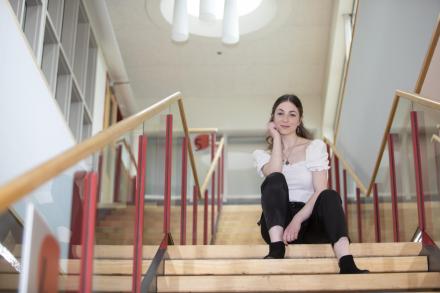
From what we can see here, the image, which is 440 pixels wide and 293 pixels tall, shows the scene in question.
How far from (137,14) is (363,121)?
3699mm

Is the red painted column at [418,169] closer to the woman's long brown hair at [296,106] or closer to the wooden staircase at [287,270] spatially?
the wooden staircase at [287,270]

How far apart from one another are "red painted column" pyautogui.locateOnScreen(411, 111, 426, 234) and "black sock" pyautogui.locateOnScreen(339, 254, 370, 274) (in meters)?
0.78

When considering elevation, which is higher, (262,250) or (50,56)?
(50,56)

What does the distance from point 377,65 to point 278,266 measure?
3.59 meters

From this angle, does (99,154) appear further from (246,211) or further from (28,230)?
(246,211)

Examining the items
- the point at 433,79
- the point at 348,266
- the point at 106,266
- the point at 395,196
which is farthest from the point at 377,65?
the point at 106,266

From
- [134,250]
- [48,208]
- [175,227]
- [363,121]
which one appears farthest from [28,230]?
[363,121]

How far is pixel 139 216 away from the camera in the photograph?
304 cm

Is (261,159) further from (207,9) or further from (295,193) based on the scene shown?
(207,9)

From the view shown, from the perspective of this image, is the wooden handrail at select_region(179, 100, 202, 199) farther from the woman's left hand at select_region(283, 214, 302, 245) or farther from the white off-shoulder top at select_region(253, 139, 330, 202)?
the woman's left hand at select_region(283, 214, 302, 245)

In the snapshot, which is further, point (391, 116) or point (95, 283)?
point (391, 116)

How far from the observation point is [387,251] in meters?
3.69

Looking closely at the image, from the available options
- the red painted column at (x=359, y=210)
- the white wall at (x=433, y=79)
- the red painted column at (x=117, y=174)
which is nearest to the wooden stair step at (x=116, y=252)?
the red painted column at (x=117, y=174)

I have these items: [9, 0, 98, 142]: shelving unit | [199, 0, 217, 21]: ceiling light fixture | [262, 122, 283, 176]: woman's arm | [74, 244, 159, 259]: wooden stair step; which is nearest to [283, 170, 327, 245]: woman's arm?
[262, 122, 283, 176]: woman's arm
